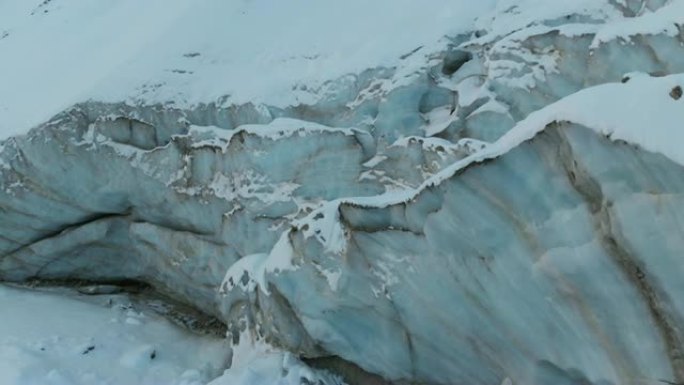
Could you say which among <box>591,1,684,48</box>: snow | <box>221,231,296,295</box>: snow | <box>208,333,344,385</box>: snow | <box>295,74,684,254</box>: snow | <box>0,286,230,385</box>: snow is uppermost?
<box>295,74,684,254</box>: snow

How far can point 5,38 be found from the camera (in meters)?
14.9

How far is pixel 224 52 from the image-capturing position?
36.2 ft

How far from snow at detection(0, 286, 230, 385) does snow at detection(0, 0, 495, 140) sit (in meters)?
2.97

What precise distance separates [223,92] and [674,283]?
750 centimetres

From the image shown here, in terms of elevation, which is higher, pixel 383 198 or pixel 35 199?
pixel 383 198

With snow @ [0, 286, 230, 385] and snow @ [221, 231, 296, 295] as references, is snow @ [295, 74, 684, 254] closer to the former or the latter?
snow @ [221, 231, 296, 295]

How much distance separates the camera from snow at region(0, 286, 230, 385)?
8.17 m

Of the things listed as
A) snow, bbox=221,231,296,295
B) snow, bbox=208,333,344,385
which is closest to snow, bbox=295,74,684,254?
snow, bbox=221,231,296,295

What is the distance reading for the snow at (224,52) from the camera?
387 inches

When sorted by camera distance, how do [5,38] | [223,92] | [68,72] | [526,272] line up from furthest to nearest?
[5,38], [68,72], [223,92], [526,272]

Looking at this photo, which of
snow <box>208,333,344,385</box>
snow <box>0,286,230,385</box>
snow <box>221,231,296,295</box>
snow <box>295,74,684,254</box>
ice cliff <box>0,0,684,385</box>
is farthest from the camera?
snow <box>0,286,230,385</box>

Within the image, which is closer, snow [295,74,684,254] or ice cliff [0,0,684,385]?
snow [295,74,684,254]

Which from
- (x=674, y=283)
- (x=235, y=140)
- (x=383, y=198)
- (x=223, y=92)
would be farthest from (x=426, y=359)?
(x=223, y=92)

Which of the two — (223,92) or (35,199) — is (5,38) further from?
(223,92)
